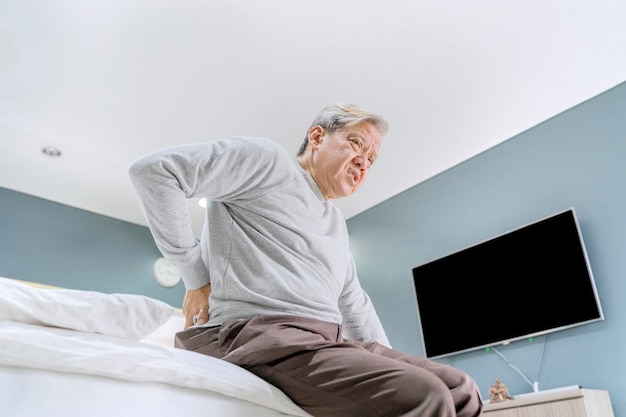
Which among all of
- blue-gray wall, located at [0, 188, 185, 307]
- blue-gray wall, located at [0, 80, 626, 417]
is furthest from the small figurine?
blue-gray wall, located at [0, 188, 185, 307]

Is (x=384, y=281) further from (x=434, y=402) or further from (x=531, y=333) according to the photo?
(x=434, y=402)

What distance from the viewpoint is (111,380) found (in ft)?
2.55

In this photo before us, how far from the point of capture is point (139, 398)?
0.78 meters

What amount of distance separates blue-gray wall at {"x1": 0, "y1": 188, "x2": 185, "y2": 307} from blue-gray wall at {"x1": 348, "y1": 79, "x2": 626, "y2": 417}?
72.7 inches

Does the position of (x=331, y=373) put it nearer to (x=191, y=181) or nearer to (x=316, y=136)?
(x=191, y=181)

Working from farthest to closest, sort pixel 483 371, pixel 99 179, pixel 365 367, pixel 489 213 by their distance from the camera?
pixel 99 179 < pixel 489 213 < pixel 483 371 < pixel 365 367

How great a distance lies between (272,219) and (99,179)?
2.88 meters

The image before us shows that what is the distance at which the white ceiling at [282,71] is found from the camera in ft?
8.20

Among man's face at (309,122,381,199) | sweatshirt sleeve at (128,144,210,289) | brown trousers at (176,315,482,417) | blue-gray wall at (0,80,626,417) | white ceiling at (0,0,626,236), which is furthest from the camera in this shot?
blue-gray wall at (0,80,626,417)

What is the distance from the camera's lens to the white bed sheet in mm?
713

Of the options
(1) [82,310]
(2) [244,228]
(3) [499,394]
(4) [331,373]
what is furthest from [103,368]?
(3) [499,394]

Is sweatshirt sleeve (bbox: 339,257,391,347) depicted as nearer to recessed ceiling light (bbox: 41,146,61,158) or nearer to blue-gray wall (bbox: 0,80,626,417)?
blue-gray wall (bbox: 0,80,626,417)

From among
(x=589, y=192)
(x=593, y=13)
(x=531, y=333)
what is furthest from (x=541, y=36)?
(x=531, y=333)

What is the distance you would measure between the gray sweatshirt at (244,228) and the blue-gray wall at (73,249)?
2.91 m
